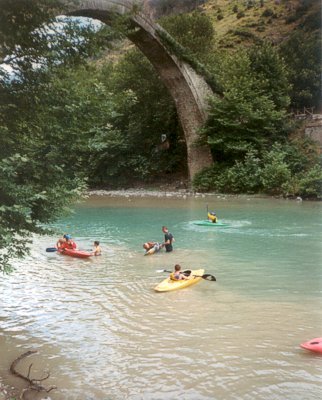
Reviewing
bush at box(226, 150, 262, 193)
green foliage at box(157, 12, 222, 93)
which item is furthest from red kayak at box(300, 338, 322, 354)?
green foliage at box(157, 12, 222, 93)

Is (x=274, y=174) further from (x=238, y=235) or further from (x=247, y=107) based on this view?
(x=238, y=235)

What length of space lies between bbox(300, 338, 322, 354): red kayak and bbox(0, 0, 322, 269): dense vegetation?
350 centimetres

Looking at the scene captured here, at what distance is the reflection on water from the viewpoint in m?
5.43

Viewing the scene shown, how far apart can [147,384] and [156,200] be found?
20567 mm

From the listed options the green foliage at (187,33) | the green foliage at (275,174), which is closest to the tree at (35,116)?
the green foliage at (275,174)

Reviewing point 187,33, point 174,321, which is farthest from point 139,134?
point 174,321

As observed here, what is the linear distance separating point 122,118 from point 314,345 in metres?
29.2

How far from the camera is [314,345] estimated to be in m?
6.03

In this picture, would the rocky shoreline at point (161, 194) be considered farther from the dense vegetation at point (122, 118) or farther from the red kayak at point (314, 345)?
the red kayak at point (314, 345)

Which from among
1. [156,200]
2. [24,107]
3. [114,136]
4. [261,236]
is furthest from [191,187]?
[24,107]

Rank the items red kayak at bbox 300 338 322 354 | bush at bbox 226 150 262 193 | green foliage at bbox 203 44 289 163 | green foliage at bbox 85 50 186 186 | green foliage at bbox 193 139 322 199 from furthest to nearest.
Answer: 1. green foliage at bbox 85 50 186 186
2. green foliage at bbox 203 44 289 163
3. bush at bbox 226 150 262 193
4. green foliage at bbox 193 139 322 199
5. red kayak at bbox 300 338 322 354

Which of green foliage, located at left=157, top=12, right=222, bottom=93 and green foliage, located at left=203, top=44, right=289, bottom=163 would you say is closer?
green foliage, located at left=203, top=44, right=289, bottom=163

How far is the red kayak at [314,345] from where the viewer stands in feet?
19.7

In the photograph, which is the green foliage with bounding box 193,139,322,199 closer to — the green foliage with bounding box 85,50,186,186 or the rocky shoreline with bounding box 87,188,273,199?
the rocky shoreline with bounding box 87,188,273,199
